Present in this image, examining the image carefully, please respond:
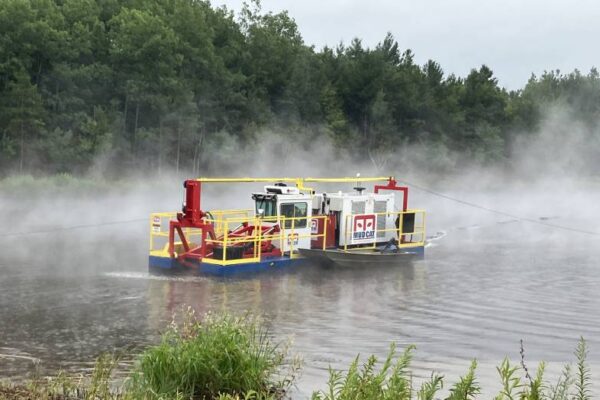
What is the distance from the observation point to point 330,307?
2216cm

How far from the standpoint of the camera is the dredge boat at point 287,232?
2578 centimetres

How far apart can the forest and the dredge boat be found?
29.3 meters

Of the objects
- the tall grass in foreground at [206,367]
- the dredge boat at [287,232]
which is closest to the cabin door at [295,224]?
the dredge boat at [287,232]

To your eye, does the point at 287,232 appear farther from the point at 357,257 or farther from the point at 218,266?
the point at 218,266

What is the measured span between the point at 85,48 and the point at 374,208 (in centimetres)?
3348

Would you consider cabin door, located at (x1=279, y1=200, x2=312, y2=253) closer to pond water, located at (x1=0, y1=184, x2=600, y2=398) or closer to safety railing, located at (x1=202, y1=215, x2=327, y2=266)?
safety railing, located at (x1=202, y1=215, x2=327, y2=266)

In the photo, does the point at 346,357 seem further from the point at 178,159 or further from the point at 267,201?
the point at 178,159

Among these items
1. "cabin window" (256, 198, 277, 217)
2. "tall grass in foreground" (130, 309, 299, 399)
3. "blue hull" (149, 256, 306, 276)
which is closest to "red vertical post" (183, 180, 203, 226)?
"blue hull" (149, 256, 306, 276)

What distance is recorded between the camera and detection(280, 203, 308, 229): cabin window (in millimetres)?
27484

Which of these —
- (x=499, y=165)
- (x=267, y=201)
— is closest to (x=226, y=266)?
(x=267, y=201)

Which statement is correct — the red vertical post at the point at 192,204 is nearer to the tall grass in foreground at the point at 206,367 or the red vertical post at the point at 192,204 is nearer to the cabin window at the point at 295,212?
the cabin window at the point at 295,212

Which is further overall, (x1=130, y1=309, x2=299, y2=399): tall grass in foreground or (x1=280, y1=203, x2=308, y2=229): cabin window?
(x1=280, y1=203, x2=308, y2=229): cabin window

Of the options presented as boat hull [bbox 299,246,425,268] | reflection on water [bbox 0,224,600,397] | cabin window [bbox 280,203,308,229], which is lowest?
reflection on water [bbox 0,224,600,397]

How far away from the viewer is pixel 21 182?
50531 mm
